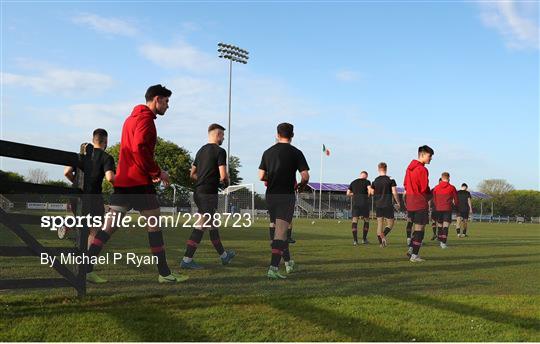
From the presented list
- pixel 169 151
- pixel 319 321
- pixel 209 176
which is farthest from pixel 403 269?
pixel 169 151

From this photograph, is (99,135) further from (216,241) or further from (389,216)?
(389,216)

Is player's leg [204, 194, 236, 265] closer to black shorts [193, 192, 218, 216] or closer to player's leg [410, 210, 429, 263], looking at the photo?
black shorts [193, 192, 218, 216]

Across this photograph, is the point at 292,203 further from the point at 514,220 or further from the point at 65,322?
the point at 514,220

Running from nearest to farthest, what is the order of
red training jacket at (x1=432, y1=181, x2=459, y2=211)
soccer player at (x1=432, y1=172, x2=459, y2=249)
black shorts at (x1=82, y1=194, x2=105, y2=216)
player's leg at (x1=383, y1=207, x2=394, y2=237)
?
1. black shorts at (x1=82, y1=194, x2=105, y2=216)
2. player's leg at (x1=383, y1=207, x2=394, y2=237)
3. soccer player at (x1=432, y1=172, x2=459, y2=249)
4. red training jacket at (x1=432, y1=181, x2=459, y2=211)

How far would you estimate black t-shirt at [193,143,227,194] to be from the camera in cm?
735

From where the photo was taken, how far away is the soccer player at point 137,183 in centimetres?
553

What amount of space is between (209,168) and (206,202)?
49cm

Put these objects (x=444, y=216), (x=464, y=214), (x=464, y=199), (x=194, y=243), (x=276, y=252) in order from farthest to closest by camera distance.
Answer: (x=464, y=199)
(x=464, y=214)
(x=444, y=216)
(x=194, y=243)
(x=276, y=252)

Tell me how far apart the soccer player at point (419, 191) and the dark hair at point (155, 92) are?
556cm

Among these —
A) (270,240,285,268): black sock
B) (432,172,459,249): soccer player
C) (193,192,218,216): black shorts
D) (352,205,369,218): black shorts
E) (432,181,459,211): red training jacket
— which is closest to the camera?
(270,240,285,268): black sock

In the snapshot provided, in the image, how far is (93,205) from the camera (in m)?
5.23

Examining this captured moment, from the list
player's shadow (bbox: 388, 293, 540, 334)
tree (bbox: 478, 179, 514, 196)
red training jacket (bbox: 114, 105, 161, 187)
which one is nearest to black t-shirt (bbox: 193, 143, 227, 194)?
red training jacket (bbox: 114, 105, 161, 187)

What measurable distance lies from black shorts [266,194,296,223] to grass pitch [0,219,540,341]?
31.4 inches

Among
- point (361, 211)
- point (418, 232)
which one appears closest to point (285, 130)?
point (418, 232)
